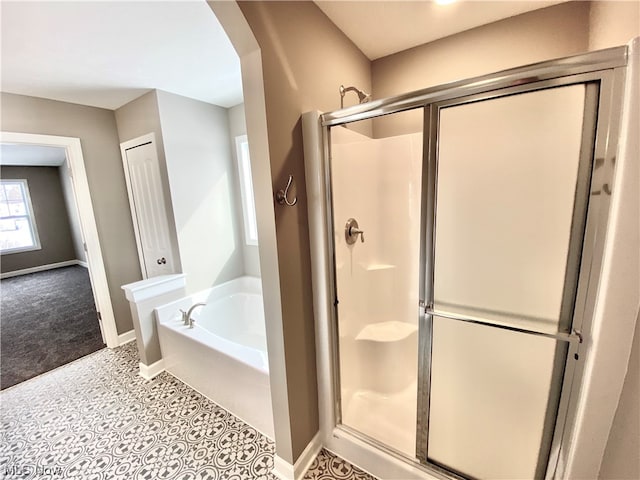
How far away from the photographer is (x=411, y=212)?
73.4 inches

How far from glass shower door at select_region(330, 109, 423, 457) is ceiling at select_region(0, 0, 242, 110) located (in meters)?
1.06

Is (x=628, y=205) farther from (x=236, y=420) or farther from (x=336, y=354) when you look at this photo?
(x=236, y=420)

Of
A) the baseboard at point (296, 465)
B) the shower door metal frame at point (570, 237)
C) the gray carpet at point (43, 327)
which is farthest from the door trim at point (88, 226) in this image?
the shower door metal frame at point (570, 237)

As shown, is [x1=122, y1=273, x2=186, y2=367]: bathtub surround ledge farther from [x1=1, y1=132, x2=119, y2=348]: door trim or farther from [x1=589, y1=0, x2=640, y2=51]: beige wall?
[x1=589, y1=0, x2=640, y2=51]: beige wall

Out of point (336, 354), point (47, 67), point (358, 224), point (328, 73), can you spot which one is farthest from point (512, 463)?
point (47, 67)

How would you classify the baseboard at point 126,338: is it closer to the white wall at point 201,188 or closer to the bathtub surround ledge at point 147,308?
the bathtub surround ledge at point 147,308

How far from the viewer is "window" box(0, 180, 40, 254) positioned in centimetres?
568

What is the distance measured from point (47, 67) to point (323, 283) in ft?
7.76

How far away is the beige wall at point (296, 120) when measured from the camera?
3.52ft

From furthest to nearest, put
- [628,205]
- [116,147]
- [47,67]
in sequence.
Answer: [116,147] < [47,67] < [628,205]

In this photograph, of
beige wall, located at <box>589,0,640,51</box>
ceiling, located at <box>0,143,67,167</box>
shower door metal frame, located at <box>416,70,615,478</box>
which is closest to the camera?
shower door metal frame, located at <box>416,70,615,478</box>

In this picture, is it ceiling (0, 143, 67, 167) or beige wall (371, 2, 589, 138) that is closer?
beige wall (371, 2, 589, 138)

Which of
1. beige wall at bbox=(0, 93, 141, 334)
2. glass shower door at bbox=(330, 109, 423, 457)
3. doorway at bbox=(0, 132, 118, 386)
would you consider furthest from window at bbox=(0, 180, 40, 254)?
glass shower door at bbox=(330, 109, 423, 457)

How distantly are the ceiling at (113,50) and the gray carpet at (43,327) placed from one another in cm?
240
